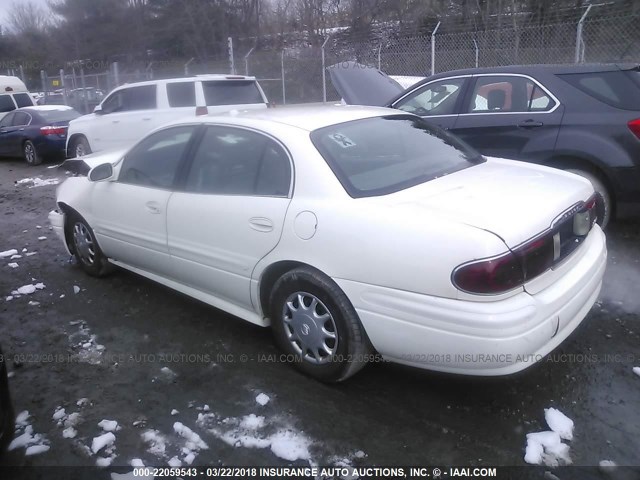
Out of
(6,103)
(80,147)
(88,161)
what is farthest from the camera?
(6,103)

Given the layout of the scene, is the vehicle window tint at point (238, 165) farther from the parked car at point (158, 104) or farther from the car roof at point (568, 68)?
the parked car at point (158, 104)

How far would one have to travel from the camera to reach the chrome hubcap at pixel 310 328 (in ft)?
9.93

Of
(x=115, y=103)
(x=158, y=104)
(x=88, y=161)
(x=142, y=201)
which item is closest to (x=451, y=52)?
(x=158, y=104)

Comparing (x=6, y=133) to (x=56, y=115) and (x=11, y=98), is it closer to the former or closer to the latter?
(x=56, y=115)

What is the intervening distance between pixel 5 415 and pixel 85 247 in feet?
8.07

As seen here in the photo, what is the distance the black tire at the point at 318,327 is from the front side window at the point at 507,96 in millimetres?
3514

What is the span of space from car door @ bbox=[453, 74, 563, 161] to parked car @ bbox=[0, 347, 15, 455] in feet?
15.5

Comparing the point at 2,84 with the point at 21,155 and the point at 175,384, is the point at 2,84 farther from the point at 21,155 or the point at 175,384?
the point at 175,384

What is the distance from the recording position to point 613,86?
4.98 metres

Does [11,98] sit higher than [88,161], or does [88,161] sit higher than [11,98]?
[11,98]

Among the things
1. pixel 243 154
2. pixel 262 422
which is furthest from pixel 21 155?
pixel 262 422

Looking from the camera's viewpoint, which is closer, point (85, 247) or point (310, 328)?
point (310, 328)

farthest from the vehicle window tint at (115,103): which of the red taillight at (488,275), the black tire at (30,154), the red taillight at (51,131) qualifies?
the red taillight at (488,275)

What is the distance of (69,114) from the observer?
1332 cm
